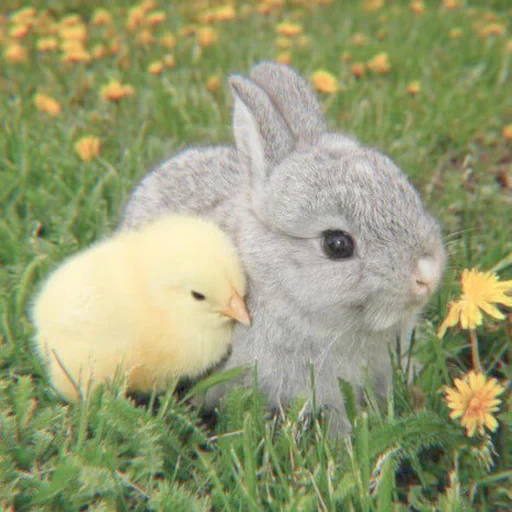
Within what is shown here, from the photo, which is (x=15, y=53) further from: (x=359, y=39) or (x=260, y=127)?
(x=260, y=127)

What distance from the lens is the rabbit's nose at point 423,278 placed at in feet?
8.23

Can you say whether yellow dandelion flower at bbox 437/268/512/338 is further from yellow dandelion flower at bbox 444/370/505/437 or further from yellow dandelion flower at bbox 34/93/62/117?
yellow dandelion flower at bbox 34/93/62/117

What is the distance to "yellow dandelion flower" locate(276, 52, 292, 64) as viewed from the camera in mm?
5120

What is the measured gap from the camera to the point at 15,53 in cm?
503

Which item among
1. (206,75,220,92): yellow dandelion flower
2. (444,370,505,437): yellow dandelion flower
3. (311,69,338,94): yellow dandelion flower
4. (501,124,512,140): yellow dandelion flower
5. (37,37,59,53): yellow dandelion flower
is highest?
(37,37,59,53): yellow dandelion flower

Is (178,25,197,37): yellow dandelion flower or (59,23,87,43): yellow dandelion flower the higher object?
(59,23,87,43): yellow dandelion flower

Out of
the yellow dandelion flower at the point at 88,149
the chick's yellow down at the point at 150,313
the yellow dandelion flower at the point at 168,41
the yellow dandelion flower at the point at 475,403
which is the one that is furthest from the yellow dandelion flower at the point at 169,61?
the yellow dandelion flower at the point at 475,403

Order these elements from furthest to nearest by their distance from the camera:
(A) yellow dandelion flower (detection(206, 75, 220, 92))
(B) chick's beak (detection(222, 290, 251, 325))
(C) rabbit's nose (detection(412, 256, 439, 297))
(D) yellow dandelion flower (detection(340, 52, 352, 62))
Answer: (D) yellow dandelion flower (detection(340, 52, 352, 62))
(A) yellow dandelion flower (detection(206, 75, 220, 92))
(B) chick's beak (detection(222, 290, 251, 325))
(C) rabbit's nose (detection(412, 256, 439, 297))

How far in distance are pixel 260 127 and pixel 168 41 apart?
297 cm

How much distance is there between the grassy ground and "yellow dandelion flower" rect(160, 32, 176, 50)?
2 centimetres

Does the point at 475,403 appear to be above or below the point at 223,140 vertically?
below

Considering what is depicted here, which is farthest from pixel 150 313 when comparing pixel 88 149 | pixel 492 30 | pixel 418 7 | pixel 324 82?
pixel 418 7

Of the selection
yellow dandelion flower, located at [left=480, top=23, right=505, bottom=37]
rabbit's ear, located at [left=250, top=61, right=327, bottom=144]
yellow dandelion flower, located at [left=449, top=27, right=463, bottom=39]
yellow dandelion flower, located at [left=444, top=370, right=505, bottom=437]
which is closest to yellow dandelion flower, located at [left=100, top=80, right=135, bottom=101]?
rabbit's ear, located at [left=250, top=61, right=327, bottom=144]

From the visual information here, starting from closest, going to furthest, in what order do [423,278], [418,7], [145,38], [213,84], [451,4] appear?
1. [423,278]
2. [213,84]
3. [145,38]
4. [418,7]
5. [451,4]
